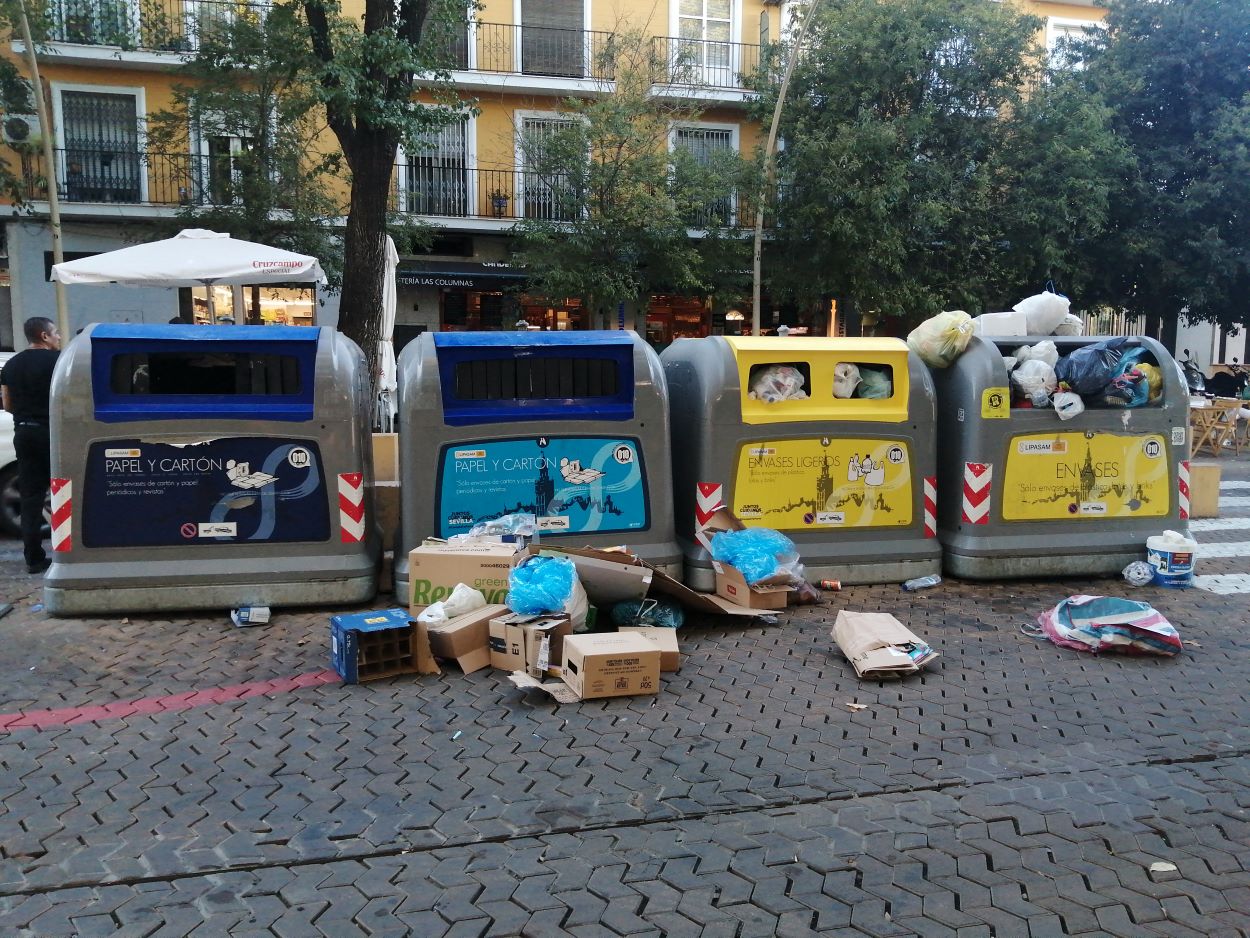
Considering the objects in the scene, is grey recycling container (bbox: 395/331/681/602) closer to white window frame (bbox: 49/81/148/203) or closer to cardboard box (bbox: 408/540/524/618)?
cardboard box (bbox: 408/540/524/618)

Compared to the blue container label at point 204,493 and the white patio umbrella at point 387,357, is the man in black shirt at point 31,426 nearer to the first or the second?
the blue container label at point 204,493

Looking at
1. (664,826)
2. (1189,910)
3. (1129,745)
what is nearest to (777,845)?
(664,826)

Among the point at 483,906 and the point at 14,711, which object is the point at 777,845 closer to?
the point at 483,906

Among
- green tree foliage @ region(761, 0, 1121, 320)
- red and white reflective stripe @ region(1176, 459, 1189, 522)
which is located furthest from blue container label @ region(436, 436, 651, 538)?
green tree foliage @ region(761, 0, 1121, 320)

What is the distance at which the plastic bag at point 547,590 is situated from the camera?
4.89m

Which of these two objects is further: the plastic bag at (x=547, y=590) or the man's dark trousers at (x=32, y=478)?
the man's dark trousers at (x=32, y=478)

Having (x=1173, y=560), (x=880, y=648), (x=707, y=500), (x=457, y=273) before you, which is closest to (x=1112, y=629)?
(x=880, y=648)

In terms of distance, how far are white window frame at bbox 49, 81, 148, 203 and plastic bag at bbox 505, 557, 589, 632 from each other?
18320 millimetres

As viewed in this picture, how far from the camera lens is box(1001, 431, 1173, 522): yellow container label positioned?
6707 mm

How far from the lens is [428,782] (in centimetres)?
366

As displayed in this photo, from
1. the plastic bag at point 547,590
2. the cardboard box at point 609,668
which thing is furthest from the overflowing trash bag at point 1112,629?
the plastic bag at point 547,590

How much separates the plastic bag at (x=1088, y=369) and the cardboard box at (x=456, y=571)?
4.09 m

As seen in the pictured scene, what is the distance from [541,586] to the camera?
16.1 ft

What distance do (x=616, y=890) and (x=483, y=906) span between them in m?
0.40
